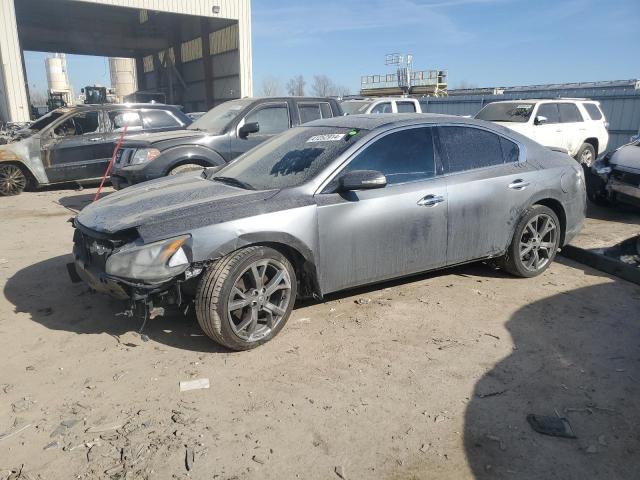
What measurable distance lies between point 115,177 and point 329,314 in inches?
→ 197

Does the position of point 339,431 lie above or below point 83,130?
below

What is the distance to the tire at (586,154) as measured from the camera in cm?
1219

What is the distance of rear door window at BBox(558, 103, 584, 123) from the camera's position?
39.2 feet

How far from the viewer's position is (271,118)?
8188 mm

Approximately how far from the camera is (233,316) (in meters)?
3.62

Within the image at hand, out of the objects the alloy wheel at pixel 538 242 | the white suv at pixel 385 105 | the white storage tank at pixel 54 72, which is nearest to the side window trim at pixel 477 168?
the alloy wheel at pixel 538 242

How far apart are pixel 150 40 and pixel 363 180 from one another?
120 ft

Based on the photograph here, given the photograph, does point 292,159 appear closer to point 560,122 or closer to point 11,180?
point 11,180

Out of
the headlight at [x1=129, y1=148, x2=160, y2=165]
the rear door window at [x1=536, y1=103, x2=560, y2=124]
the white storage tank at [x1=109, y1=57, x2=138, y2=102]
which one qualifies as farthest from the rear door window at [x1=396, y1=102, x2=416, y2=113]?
the white storage tank at [x1=109, y1=57, x2=138, y2=102]

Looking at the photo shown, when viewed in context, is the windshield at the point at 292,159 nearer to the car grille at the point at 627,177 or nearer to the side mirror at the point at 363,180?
the side mirror at the point at 363,180

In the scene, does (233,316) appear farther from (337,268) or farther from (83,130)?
(83,130)

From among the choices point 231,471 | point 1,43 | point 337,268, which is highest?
point 1,43

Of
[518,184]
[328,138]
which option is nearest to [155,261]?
[328,138]

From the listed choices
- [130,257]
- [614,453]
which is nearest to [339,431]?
[614,453]
